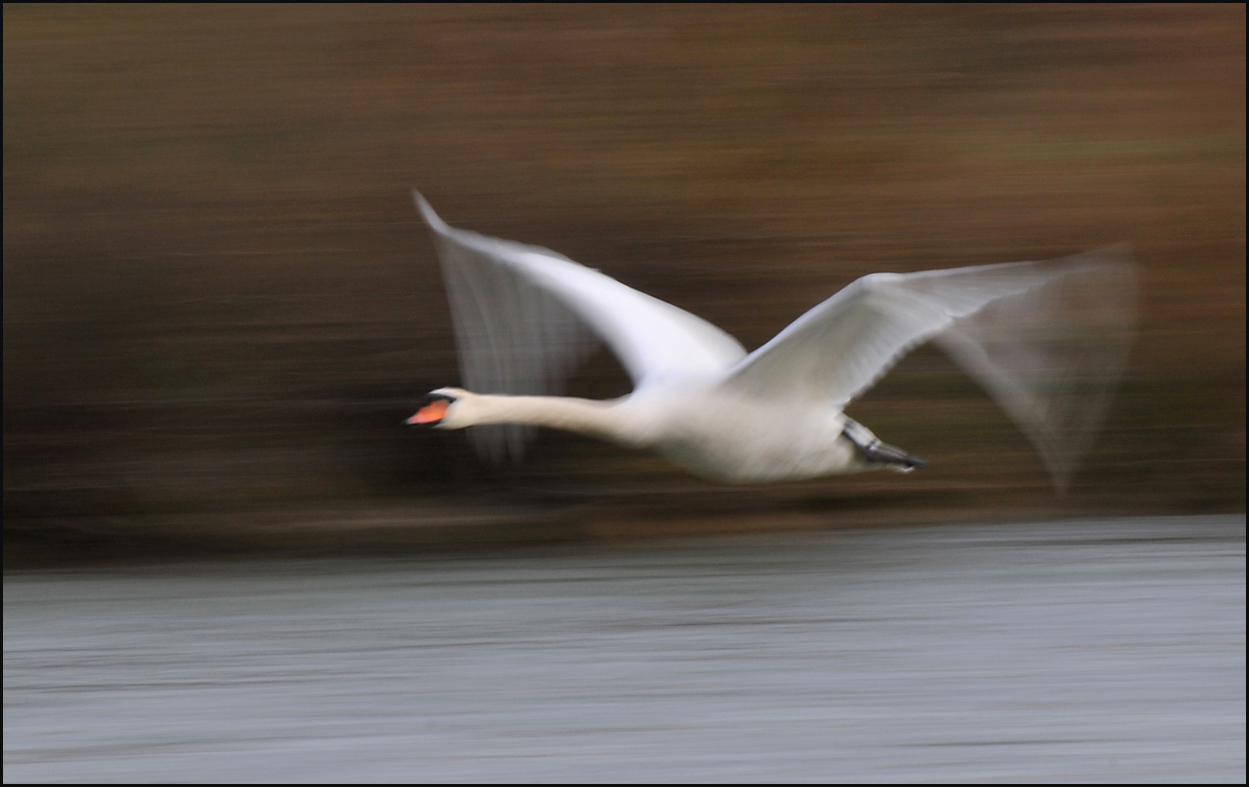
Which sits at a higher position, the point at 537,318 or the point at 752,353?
the point at 537,318

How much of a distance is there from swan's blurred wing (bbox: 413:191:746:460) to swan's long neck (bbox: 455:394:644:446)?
0.50m

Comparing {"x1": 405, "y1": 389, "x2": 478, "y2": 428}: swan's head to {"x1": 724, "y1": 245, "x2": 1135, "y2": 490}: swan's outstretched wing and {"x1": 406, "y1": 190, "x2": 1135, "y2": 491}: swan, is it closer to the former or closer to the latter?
{"x1": 406, "y1": 190, "x2": 1135, "y2": 491}: swan

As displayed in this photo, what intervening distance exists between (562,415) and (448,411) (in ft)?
1.05

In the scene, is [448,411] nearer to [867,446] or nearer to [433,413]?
[433,413]

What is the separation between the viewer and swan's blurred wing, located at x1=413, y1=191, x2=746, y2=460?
18.1 ft

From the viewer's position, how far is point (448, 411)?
15.8 ft

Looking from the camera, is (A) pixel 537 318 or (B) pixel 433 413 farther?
(A) pixel 537 318

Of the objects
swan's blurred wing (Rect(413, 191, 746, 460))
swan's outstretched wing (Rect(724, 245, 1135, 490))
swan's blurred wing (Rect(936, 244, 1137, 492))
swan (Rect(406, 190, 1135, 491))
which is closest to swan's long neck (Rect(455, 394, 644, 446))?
swan (Rect(406, 190, 1135, 491))

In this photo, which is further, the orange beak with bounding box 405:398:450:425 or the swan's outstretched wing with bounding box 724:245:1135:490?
the orange beak with bounding box 405:398:450:425

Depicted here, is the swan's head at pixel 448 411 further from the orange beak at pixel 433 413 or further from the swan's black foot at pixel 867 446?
the swan's black foot at pixel 867 446

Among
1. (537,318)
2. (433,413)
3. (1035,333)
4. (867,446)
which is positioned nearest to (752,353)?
(867,446)

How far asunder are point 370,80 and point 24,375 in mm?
2377

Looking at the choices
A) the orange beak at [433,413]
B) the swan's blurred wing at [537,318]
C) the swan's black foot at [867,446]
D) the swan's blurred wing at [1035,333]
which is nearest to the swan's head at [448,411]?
the orange beak at [433,413]

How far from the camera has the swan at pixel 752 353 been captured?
14.5 ft
